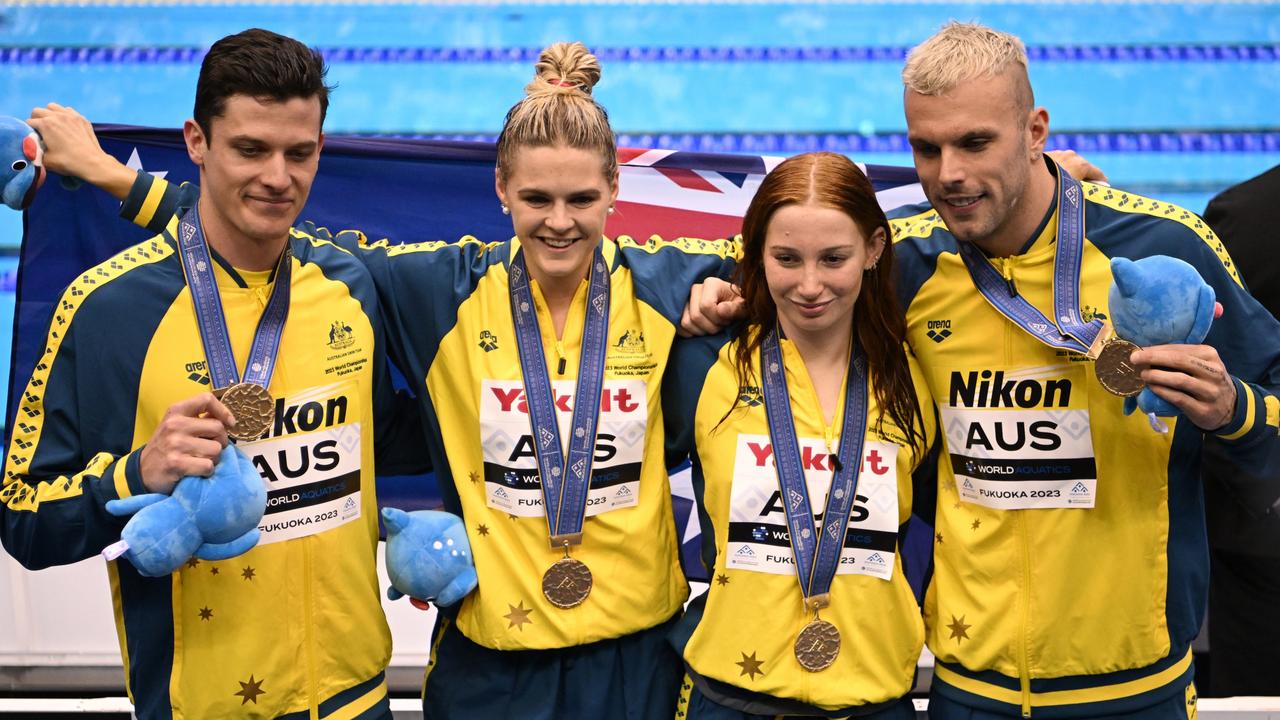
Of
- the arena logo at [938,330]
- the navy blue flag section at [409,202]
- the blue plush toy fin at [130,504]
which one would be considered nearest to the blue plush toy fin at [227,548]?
the blue plush toy fin at [130,504]

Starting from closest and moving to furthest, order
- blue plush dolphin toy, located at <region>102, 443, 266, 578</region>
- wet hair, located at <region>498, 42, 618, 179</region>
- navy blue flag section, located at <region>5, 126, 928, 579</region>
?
1. blue plush dolphin toy, located at <region>102, 443, 266, 578</region>
2. wet hair, located at <region>498, 42, 618, 179</region>
3. navy blue flag section, located at <region>5, 126, 928, 579</region>

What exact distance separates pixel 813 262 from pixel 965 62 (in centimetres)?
40

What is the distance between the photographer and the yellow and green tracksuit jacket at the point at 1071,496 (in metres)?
2.04

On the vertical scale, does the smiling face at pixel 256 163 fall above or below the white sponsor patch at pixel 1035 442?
above

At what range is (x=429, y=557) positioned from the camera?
6.66 feet

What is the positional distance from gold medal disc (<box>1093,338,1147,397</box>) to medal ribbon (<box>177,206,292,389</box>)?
130 cm

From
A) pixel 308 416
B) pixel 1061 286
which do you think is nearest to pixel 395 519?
pixel 308 416

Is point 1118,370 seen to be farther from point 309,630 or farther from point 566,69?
point 309,630

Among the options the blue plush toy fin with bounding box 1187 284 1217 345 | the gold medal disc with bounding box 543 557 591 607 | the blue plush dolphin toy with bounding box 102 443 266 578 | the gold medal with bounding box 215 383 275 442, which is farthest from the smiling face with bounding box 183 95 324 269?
the blue plush toy fin with bounding box 1187 284 1217 345

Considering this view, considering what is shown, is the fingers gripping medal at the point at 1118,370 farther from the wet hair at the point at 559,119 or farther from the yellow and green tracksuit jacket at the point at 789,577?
the wet hair at the point at 559,119

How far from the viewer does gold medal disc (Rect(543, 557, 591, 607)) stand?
206cm

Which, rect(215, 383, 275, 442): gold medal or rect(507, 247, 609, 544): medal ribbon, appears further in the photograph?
rect(507, 247, 609, 544): medal ribbon

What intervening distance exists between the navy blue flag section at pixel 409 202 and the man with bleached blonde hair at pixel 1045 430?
0.72 m

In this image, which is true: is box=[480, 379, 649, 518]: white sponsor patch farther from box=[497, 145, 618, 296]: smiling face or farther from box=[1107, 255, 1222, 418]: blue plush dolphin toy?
box=[1107, 255, 1222, 418]: blue plush dolphin toy
